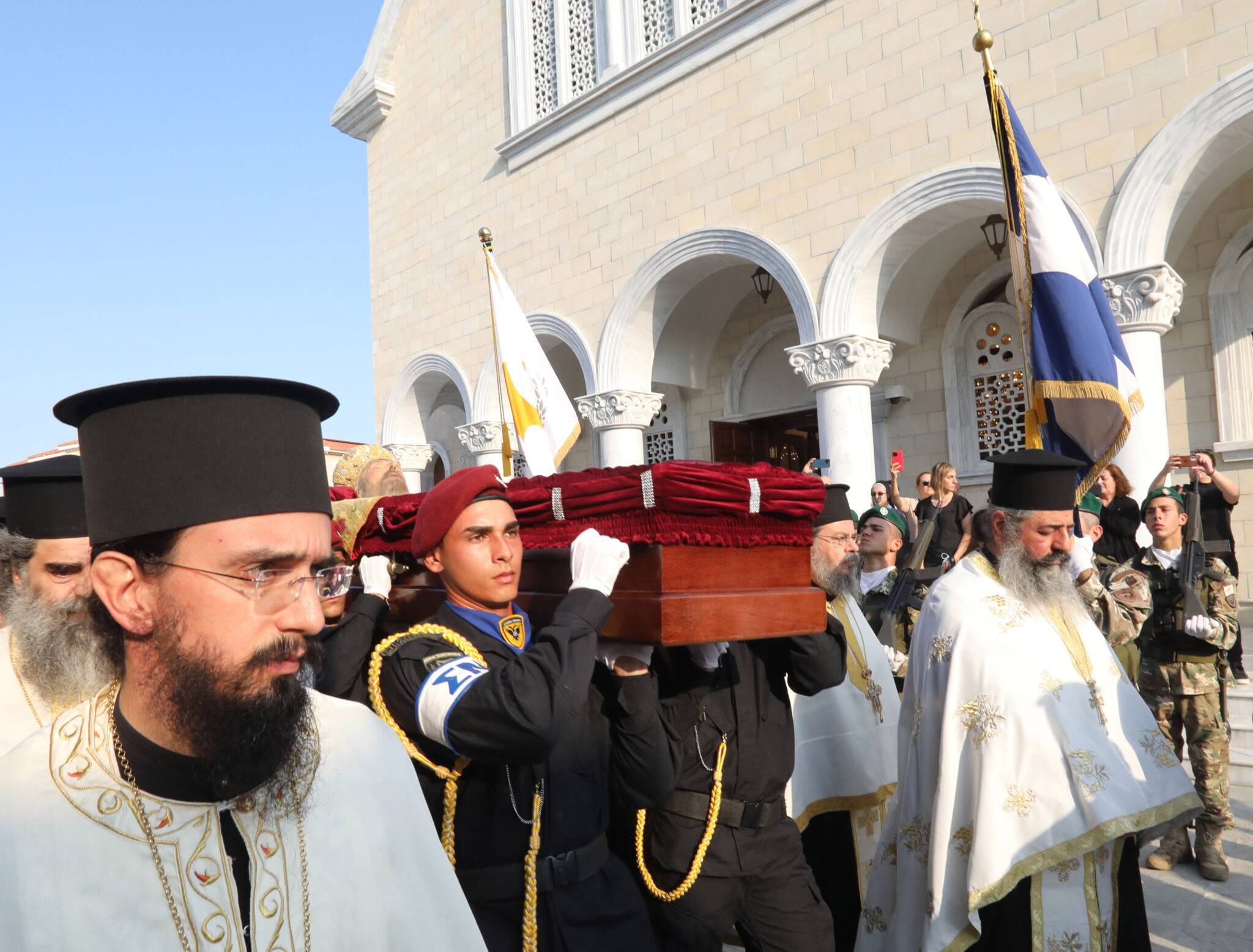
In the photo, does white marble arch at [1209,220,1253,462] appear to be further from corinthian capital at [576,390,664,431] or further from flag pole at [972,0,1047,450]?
corinthian capital at [576,390,664,431]

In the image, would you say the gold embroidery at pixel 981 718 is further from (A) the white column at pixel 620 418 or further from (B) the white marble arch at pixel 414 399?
(B) the white marble arch at pixel 414 399

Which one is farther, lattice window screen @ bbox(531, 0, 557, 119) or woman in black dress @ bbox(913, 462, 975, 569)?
lattice window screen @ bbox(531, 0, 557, 119)

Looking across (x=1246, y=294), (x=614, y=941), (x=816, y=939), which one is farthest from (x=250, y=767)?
(x=1246, y=294)

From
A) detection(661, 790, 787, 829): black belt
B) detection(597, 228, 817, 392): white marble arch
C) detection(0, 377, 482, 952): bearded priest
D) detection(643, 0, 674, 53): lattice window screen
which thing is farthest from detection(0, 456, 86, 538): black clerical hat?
detection(643, 0, 674, 53): lattice window screen

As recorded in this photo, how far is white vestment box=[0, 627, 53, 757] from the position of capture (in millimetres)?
1891

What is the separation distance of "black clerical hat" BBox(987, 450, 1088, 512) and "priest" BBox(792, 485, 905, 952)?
0.66 metres

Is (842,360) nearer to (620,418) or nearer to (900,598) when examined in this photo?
(620,418)

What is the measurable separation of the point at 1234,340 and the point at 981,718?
22.3 feet

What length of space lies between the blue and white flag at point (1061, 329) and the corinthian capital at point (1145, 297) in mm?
2995

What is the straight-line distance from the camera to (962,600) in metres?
2.96

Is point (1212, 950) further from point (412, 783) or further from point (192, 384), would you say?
point (192, 384)

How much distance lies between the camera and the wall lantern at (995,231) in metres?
8.54

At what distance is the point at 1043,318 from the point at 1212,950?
264 cm

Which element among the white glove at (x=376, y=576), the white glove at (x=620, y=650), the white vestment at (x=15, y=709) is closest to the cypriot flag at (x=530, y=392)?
the white glove at (x=376, y=576)
